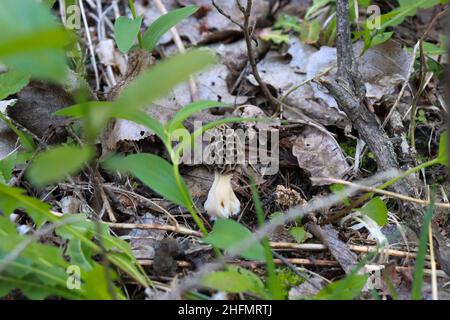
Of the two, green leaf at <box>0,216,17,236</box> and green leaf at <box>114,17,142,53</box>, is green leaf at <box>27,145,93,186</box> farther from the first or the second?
green leaf at <box>114,17,142,53</box>

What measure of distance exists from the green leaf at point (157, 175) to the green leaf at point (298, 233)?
43cm

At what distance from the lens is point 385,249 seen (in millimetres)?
1651

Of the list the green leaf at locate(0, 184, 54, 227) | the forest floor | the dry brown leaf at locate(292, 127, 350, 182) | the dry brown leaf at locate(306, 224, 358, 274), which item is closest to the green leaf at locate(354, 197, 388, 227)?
the forest floor

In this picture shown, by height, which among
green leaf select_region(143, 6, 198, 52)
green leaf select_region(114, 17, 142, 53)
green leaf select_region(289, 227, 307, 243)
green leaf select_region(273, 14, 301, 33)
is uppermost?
green leaf select_region(273, 14, 301, 33)

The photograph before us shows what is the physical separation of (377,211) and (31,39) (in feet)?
3.98

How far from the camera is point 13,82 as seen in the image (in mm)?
1903

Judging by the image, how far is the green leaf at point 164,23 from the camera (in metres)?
1.93

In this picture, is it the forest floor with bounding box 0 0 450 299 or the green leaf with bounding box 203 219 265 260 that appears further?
the forest floor with bounding box 0 0 450 299

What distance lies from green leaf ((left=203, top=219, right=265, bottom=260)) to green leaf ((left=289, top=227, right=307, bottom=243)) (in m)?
0.34

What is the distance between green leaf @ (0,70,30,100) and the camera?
189cm

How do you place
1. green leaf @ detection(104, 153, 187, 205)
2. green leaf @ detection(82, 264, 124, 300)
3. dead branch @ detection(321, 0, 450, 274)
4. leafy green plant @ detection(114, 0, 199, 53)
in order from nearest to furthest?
1. green leaf @ detection(82, 264, 124, 300)
2. green leaf @ detection(104, 153, 187, 205)
3. dead branch @ detection(321, 0, 450, 274)
4. leafy green plant @ detection(114, 0, 199, 53)

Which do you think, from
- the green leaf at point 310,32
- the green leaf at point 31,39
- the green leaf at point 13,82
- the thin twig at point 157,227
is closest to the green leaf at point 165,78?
the green leaf at point 31,39

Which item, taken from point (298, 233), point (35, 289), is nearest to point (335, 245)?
point (298, 233)

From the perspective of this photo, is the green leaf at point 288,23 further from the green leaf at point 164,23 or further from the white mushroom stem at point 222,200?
the white mushroom stem at point 222,200
